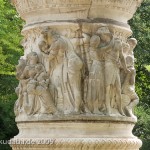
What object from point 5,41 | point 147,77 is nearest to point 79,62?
point 5,41

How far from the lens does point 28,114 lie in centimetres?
815

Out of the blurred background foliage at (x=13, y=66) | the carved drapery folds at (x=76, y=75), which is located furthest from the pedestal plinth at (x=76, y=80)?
the blurred background foliage at (x=13, y=66)

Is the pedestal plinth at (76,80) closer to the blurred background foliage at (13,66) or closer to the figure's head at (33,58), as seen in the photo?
the figure's head at (33,58)

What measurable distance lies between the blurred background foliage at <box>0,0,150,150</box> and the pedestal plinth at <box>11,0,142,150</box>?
43.7 ft

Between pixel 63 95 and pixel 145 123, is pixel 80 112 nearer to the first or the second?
pixel 63 95

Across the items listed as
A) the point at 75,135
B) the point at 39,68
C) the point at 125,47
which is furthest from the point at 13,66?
the point at 75,135

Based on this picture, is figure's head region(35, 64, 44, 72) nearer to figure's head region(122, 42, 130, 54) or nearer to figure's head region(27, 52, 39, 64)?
figure's head region(27, 52, 39, 64)

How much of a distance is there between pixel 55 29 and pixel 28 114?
119cm

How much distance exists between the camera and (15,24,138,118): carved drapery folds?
26.1ft

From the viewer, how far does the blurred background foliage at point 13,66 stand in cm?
2192

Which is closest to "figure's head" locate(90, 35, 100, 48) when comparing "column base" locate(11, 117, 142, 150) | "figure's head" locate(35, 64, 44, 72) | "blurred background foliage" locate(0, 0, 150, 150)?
"figure's head" locate(35, 64, 44, 72)

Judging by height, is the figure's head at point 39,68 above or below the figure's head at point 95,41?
below

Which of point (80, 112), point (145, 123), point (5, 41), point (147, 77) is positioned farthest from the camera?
point (147, 77)

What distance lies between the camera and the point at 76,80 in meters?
7.95
